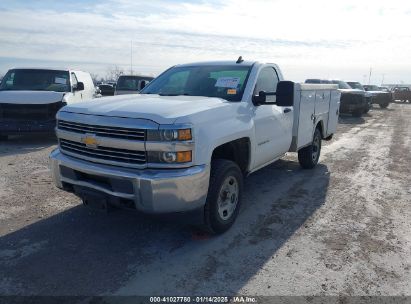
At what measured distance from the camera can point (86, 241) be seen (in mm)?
3900

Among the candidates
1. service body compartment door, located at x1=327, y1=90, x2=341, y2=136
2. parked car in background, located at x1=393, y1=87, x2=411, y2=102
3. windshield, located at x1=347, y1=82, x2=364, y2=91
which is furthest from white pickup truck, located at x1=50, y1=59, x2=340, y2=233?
parked car in background, located at x1=393, y1=87, x2=411, y2=102

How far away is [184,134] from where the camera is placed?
339 centimetres

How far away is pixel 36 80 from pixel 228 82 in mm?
7235

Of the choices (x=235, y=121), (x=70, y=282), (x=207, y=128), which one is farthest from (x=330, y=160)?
(x=70, y=282)

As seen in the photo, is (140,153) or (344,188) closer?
(140,153)

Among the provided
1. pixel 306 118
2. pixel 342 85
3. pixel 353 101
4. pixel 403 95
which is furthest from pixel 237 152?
pixel 403 95

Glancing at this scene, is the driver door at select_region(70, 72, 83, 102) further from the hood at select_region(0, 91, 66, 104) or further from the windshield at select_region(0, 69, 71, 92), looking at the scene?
the hood at select_region(0, 91, 66, 104)

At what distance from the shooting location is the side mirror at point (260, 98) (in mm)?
4605

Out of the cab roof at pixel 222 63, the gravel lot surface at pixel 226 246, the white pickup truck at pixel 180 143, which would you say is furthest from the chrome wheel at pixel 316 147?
the cab roof at pixel 222 63

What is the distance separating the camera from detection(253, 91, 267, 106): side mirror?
15.1 ft

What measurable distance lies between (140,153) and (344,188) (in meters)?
3.96

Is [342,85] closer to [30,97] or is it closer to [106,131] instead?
[30,97]

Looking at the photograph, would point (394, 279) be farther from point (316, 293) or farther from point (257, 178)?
point (257, 178)

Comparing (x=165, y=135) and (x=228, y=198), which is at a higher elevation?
(x=165, y=135)
